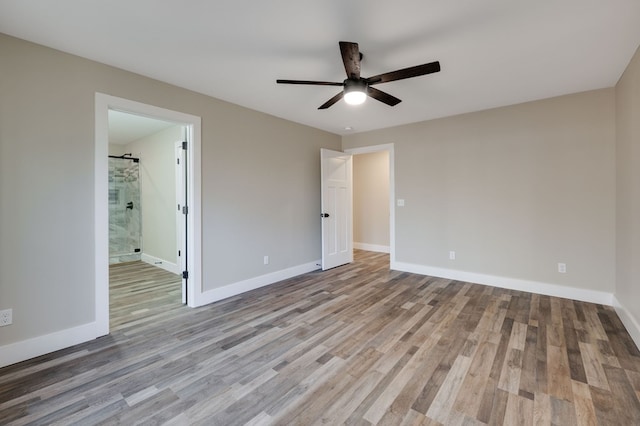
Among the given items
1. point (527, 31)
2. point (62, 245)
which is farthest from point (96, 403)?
point (527, 31)

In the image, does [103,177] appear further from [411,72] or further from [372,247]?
[372,247]

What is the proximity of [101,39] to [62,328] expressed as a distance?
2.40 metres

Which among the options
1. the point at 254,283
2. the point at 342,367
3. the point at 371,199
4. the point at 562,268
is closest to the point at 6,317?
the point at 254,283

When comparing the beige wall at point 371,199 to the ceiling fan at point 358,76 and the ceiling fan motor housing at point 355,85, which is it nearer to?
the ceiling fan at point 358,76

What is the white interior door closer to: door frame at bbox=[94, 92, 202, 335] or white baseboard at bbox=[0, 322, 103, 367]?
door frame at bbox=[94, 92, 202, 335]

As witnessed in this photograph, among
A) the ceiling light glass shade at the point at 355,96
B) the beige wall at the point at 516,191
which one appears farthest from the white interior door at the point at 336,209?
the ceiling light glass shade at the point at 355,96

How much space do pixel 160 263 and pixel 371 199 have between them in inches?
188

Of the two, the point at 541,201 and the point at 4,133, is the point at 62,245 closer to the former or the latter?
the point at 4,133

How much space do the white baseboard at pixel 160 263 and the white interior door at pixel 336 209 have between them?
8.41 ft

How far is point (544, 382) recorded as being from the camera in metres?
1.88

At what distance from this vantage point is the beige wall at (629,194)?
2430mm

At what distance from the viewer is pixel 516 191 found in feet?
12.4

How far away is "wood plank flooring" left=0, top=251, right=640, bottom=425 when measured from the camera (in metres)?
1.63

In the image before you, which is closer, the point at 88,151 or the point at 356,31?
the point at 356,31
